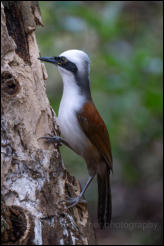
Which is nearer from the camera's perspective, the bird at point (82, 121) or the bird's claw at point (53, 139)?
the bird's claw at point (53, 139)

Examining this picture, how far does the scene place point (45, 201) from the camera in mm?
3070

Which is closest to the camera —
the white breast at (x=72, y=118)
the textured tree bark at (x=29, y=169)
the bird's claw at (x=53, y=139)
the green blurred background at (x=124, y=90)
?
the textured tree bark at (x=29, y=169)

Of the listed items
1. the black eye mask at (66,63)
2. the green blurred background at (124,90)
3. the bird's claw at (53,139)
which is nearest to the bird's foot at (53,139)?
the bird's claw at (53,139)

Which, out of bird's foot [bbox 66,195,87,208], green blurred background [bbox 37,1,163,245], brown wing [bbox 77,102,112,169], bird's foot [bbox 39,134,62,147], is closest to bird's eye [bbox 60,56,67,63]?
brown wing [bbox 77,102,112,169]

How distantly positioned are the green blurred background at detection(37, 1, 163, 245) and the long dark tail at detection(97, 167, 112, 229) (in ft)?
4.46

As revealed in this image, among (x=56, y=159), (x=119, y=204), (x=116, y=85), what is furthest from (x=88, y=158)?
(x=119, y=204)

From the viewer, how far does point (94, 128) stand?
4.12 m

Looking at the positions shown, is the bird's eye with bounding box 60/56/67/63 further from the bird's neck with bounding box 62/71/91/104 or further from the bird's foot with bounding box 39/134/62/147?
the bird's foot with bounding box 39/134/62/147

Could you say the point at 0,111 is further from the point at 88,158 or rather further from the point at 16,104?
the point at 88,158

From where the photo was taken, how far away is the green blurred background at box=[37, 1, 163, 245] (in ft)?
17.7

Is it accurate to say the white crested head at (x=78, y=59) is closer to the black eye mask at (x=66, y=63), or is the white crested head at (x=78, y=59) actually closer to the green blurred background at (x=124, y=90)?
the black eye mask at (x=66, y=63)

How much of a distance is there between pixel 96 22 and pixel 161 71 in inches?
41.7

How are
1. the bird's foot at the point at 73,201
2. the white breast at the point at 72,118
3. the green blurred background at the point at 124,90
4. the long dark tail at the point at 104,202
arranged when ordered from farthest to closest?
the green blurred background at the point at 124,90, the long dark tail at the point at 104,202, the white breast at the point at 72,118, the bird's foot at the point at 73,201

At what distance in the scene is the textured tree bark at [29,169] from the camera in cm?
291
